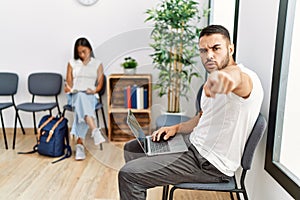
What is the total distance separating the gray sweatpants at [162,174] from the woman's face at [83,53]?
197 centimetres

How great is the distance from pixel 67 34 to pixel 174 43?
4.42 feet

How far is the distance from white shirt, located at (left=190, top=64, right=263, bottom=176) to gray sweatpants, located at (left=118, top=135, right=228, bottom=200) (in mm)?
53

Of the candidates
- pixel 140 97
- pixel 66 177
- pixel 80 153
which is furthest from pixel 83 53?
pixel 66 177

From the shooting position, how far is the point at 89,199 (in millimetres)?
2242

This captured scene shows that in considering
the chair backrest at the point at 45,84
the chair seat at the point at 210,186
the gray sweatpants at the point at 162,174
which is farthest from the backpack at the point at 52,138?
the chair seat at the point at 210,186

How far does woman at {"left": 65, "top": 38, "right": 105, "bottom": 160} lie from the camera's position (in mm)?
3109

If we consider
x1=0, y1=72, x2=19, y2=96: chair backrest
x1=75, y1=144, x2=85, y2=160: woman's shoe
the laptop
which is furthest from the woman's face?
the laptop

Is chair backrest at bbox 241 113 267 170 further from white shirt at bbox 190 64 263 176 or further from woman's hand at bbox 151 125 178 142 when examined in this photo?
woman's hand at bbox 151 125 178 142

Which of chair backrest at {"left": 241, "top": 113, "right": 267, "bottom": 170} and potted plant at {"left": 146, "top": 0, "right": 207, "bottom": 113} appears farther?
potted plant at {"left": 146, "top": 0, "right": 207, "bottom": 113}

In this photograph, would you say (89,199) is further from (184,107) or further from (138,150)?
(184,107)

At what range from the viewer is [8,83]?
347 cm

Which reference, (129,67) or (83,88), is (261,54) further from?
(83,88)

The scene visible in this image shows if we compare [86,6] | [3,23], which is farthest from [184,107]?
[3,23]

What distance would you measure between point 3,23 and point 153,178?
2907 mm
